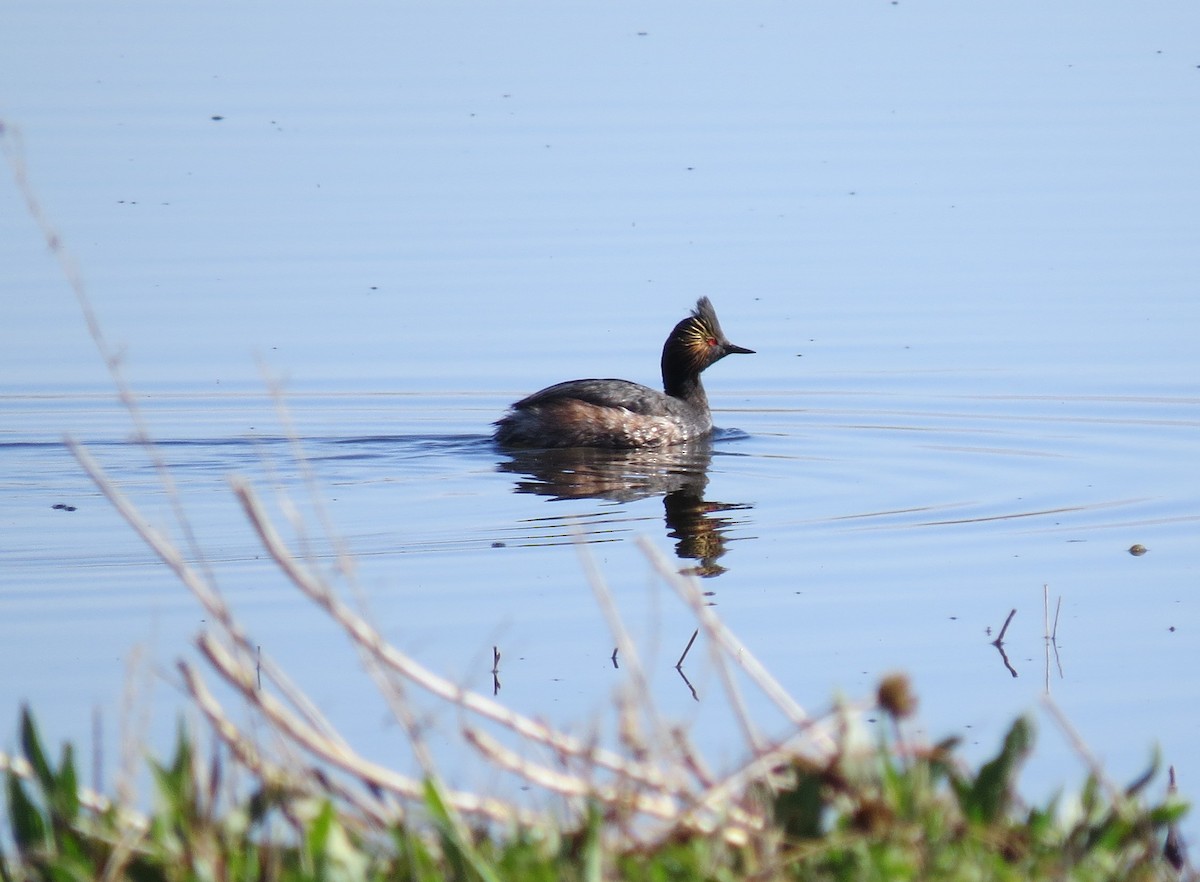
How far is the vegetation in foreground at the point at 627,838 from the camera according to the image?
410 cm

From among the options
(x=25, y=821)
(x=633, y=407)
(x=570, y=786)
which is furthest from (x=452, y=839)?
(x=633, y=407)

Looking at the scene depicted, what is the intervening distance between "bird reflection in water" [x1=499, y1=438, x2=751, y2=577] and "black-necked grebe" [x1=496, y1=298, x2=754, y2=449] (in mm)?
→ 107

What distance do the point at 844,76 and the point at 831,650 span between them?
63.3 feet

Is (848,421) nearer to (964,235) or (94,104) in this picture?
(964,235)

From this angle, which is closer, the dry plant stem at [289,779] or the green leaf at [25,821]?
the dry plant stem at [289,779]

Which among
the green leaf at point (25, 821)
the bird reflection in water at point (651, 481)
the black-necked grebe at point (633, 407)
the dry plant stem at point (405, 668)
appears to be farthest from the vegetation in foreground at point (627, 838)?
the black-necked grebe at point (633, 407)

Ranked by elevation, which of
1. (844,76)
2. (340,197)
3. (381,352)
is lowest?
(381,352)

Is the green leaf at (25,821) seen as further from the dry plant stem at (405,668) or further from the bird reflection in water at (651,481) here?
the bird reflection in water at (651,481)

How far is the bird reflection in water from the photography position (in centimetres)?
1063

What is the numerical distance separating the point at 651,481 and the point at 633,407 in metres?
1.20

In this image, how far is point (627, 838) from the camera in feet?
14.0

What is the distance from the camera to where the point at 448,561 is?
9.80 meters

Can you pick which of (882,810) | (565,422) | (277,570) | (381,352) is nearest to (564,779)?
(882,810)

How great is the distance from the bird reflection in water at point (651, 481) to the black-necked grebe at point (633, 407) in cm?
11
